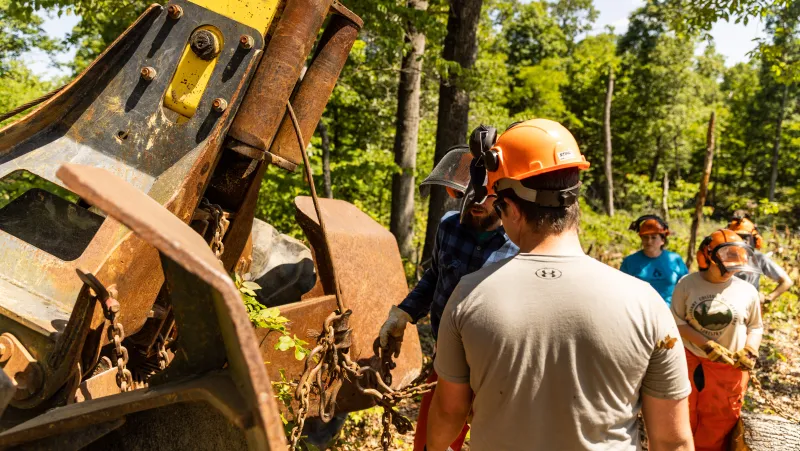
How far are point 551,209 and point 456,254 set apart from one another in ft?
5.03

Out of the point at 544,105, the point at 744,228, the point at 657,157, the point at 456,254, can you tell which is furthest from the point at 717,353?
the point at 657,157

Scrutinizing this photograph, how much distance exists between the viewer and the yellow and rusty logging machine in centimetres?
148

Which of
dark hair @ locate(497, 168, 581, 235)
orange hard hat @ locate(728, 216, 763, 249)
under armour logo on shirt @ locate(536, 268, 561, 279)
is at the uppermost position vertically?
orange hard hat @ locate(728, 216, 763, 249)

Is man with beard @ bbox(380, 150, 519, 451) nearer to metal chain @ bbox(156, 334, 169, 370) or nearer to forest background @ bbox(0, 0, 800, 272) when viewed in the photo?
metal chain @ bbox(156, 334, 169, 370)

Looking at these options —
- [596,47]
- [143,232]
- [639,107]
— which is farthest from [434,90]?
[596,47]

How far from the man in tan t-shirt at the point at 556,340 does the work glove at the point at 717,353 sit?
8.28 ft

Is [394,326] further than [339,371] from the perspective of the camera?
Yes

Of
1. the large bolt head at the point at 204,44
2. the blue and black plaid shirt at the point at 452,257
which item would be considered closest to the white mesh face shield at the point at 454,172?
the blue and black plaid shirt at the point at 452,257

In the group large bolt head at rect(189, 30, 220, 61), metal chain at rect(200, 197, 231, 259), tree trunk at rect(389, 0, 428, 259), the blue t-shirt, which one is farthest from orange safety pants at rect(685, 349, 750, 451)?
tree trunk at rect(389, 0, 428, 259)

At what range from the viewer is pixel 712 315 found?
166 inches

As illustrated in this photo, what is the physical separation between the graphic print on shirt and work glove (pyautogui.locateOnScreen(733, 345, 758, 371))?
185 mm

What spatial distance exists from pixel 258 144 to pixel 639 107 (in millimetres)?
32974

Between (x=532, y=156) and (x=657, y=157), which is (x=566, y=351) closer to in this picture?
(x=532, y=156)

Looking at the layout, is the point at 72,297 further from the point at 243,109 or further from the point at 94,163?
the point at 243,109
